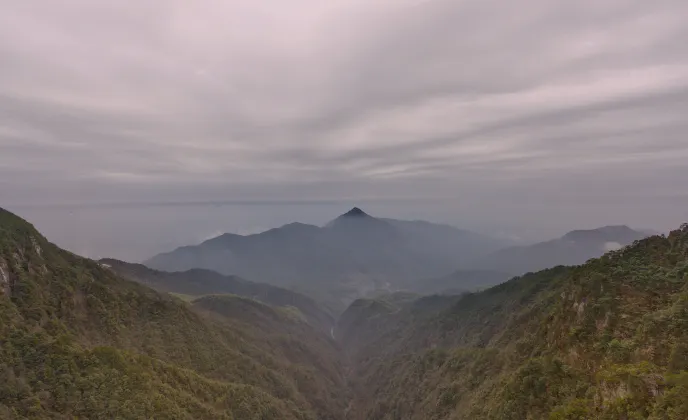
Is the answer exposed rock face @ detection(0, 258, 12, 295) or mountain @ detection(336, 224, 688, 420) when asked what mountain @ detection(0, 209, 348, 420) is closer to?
exposed rock face @ detection(0, 258, 12, 295)

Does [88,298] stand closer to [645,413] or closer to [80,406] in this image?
[80,406]

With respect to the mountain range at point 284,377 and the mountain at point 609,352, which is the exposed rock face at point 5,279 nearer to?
the mountain range at point 284,377

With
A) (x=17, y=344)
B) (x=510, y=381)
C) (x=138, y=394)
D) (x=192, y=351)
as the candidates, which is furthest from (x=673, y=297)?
(x=192, y=351)

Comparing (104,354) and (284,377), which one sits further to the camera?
(284,377)

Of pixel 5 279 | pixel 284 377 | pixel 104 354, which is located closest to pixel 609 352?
pixel 104 354

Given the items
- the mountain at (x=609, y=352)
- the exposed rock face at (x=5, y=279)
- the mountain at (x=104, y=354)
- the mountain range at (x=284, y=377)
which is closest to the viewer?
the mountain at (x=609, y=352)

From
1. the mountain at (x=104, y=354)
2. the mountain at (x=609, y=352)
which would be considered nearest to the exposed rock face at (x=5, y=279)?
the mountain at (x=104, y=354)

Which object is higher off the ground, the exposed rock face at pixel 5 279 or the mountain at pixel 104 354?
the exposed rock face at pixel 5 279

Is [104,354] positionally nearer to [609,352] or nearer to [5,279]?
[5,279]
